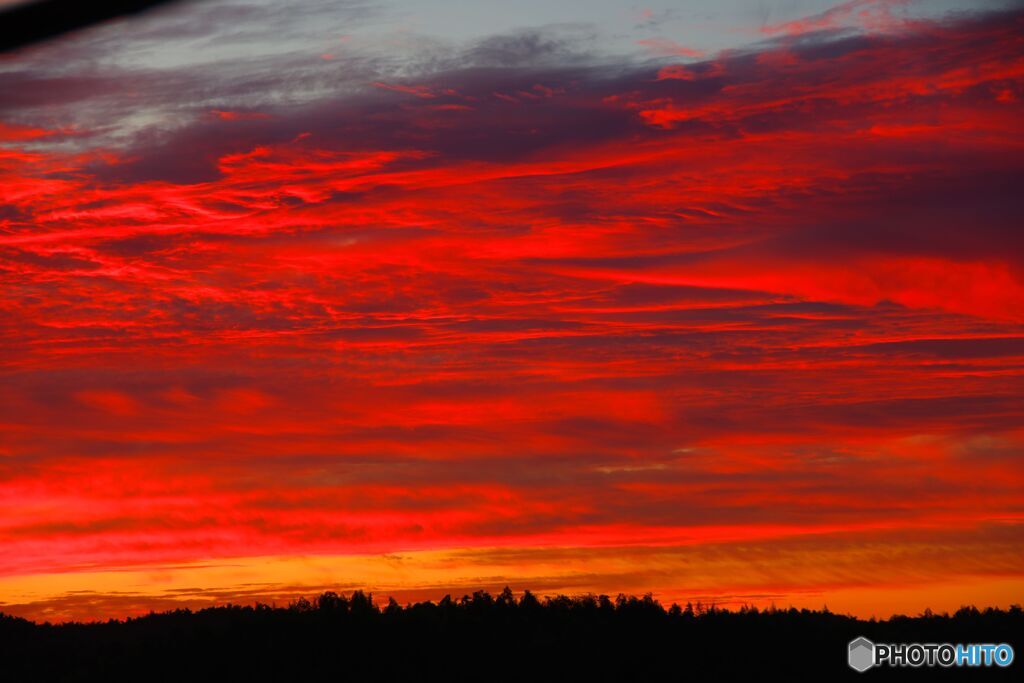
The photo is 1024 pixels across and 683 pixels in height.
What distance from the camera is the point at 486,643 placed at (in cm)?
3338

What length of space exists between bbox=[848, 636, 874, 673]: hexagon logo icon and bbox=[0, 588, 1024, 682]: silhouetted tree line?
0.66 ft

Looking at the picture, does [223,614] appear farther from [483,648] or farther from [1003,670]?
[1003,670]

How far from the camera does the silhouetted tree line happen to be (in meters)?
28.6

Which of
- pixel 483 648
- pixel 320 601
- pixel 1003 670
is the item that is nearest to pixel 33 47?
pixel 1003 670

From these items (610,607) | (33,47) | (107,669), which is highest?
(610,607)

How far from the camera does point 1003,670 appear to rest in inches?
968

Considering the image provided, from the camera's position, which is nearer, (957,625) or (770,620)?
(957,625)

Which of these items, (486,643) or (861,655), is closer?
(861,655)

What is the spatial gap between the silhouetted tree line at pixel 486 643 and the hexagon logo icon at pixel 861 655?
0.20 meters

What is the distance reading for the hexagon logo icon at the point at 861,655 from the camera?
26.1 meters

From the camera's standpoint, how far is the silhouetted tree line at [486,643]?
28.6 meters

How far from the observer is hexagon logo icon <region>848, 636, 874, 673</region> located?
26.1 meters

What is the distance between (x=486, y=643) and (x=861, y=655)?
1054 cm

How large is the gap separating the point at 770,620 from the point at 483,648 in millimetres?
7421
